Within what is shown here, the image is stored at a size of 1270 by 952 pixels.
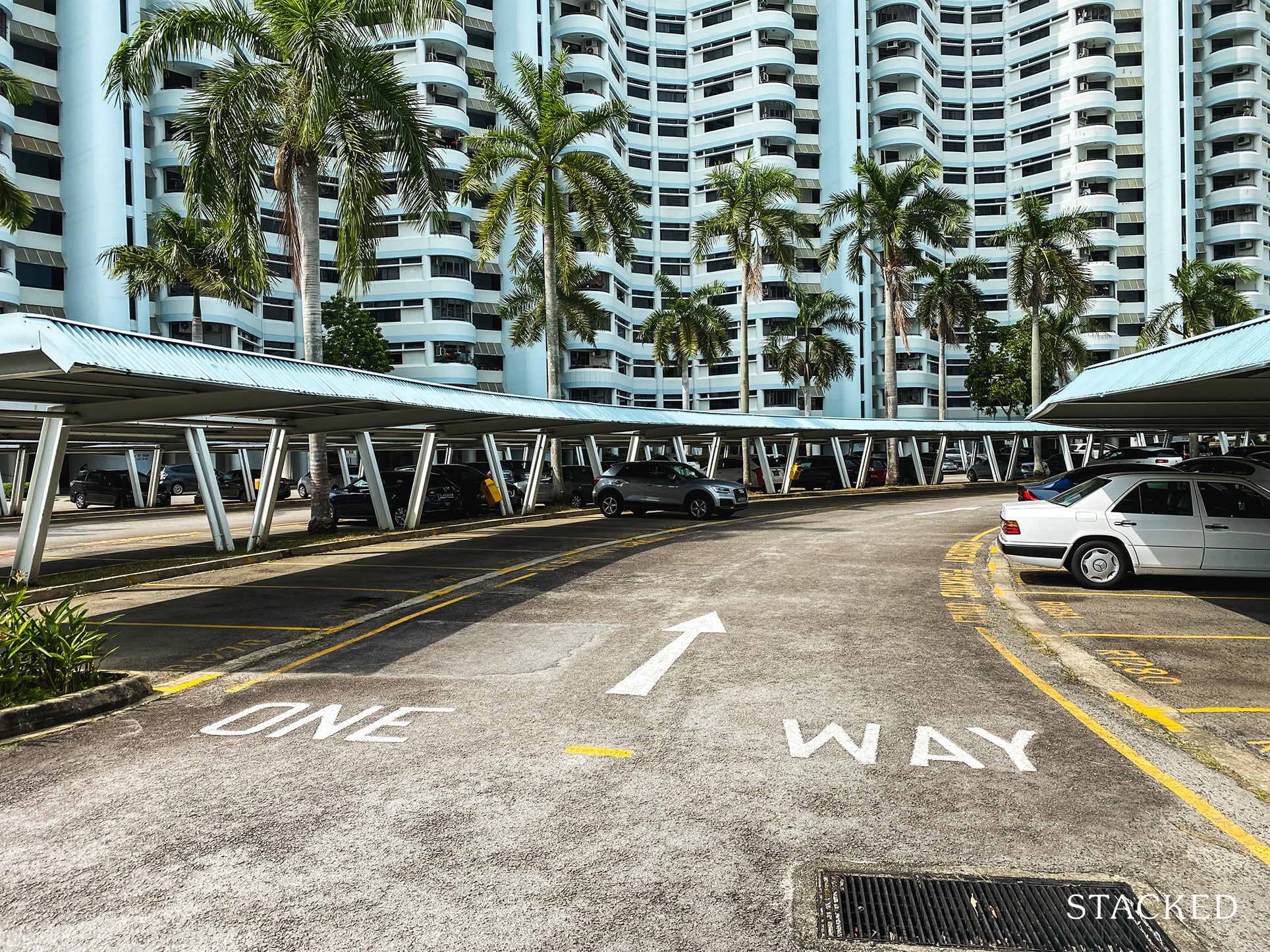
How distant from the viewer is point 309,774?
539 centimetres

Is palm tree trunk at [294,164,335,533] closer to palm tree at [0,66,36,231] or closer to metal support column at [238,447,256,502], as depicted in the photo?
palm tree at [0,66,36,231]

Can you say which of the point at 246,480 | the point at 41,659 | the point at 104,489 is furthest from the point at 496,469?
the point at 104,489

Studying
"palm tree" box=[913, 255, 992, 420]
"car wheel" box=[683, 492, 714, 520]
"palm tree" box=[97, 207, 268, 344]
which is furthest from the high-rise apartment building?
"car wheel" box=[683, 492, 714, 520]

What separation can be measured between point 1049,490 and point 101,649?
59.2ft

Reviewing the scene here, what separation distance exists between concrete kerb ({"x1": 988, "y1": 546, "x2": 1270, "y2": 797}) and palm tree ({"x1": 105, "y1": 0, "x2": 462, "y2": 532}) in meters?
14.9

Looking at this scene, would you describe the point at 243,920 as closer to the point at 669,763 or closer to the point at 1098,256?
the point at 669,763

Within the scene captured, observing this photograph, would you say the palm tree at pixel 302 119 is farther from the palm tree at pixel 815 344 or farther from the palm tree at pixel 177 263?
the palm tree at pixel 815 344

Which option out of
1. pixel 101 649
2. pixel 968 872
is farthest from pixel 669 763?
pixel 101 649

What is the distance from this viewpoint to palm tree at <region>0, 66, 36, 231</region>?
21109mm

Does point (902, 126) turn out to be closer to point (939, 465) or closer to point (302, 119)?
point (939, 465)

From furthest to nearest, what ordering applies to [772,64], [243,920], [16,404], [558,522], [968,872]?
[772,64] → [558,522] → [16,404] → [968,872] → [243,920]

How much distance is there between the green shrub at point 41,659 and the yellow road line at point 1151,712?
8.20 metres

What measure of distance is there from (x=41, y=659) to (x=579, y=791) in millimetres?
4908

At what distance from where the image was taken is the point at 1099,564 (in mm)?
12133
